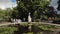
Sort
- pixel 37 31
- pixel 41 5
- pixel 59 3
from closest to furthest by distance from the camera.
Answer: pixel 37 31, pixel 41 5, pixel 59 3

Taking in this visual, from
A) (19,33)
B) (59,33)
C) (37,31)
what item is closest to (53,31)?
(59,33)

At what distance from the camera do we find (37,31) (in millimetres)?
8781

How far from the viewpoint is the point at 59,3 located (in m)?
23.3

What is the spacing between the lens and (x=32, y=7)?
14867 mm

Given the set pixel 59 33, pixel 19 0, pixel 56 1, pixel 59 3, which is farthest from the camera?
pixel 56 1

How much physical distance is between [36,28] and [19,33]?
2.62ft

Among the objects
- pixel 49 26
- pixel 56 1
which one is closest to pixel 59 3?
pixel 56 1

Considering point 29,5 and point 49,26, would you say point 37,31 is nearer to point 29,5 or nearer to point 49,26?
point 49,26

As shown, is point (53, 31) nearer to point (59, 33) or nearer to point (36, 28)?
point (59, 33)

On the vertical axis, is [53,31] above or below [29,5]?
below

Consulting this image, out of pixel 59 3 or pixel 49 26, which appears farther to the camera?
pixel 59 3

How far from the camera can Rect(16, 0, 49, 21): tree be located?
14.8 m

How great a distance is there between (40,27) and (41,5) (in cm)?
583

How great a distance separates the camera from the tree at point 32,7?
1477 centimetres
